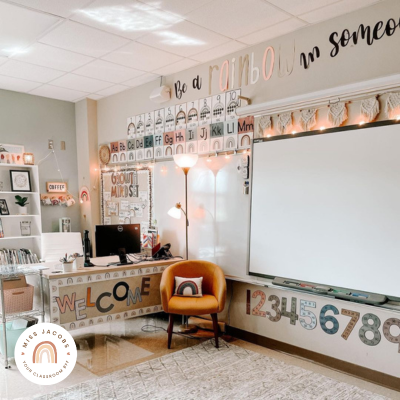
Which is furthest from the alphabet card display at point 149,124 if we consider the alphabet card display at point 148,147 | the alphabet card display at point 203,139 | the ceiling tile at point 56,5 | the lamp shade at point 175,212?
the ceiling tile at point 56,5

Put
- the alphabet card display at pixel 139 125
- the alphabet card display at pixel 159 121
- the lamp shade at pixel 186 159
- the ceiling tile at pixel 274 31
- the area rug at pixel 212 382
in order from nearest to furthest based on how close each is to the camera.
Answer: the area rug at pixel 212 382
the ceiling tile at pixel 274 31
the lamp shade at pixel 186 159
the alphabet card display at pixel 159 121
the alphabet card display at pixel 139 125

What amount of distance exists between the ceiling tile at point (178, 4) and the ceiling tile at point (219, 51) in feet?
2.51

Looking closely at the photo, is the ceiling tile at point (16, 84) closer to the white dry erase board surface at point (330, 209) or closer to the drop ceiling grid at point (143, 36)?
the drop ceiling grid at point (143, 36)

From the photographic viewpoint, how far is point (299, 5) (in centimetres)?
280

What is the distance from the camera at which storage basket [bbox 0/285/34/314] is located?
3.32 metres

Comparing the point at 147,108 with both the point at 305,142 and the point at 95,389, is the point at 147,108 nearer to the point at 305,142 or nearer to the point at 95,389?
the point at 305,142

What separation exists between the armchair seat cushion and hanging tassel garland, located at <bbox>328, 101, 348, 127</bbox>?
1991mm

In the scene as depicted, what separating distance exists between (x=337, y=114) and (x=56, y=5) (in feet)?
7.82

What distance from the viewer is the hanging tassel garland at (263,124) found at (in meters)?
3.47

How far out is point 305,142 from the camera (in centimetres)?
322

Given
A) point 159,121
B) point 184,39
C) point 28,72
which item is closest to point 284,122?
point 184,39

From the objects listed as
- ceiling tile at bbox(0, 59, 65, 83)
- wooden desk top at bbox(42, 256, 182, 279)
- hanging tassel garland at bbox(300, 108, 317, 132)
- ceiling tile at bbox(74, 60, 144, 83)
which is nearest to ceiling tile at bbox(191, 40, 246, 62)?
ceiling tile at bbox(74, 60, 144, 83)

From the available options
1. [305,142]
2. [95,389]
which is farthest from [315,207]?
[95,389]

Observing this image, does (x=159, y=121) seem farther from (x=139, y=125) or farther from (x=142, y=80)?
(x=142, y=80)
